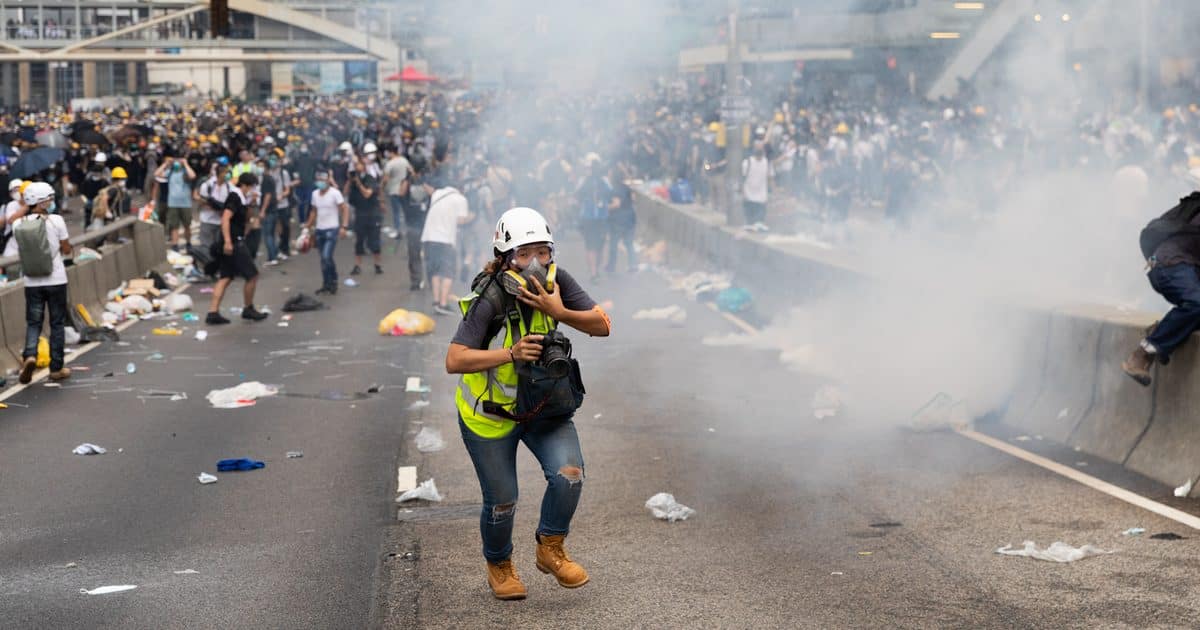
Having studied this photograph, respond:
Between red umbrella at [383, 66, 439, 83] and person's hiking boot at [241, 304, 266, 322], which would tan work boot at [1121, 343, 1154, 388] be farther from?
red umbrella at [383, 66, 439, 83]

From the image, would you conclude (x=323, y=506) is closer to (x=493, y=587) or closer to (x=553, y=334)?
(x=493, y=587)

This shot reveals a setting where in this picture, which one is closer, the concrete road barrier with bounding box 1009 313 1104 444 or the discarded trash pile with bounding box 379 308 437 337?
the concrete road barrier with bounding box 1009 313 1104 444

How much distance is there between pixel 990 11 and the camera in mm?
20484

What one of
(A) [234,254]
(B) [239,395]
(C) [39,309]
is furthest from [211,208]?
(B) [239,395]

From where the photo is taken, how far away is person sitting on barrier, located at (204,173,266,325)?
1736 centimetres

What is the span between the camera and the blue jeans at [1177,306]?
860cm

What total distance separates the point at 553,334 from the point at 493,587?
1.14m

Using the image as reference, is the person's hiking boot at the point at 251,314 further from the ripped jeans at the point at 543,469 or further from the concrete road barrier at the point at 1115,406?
the ripped jeans at the point at 543,469

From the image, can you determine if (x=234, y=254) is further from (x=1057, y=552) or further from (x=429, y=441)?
(x=1057, y=552)

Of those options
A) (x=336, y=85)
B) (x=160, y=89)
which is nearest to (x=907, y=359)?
(x=336, y=85)

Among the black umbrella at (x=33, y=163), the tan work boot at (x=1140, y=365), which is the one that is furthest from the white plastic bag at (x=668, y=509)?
the black umbrella at (x=33, y=163)

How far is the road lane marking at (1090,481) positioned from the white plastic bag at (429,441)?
134 inches

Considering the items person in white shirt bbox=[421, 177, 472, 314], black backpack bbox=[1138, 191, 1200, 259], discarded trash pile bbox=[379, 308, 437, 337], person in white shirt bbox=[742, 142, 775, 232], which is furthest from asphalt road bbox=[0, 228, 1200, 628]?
person in white shirt bbox=[742, 142, 775, 232]

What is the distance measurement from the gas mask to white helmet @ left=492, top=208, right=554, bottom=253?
→ 9 centimetres
